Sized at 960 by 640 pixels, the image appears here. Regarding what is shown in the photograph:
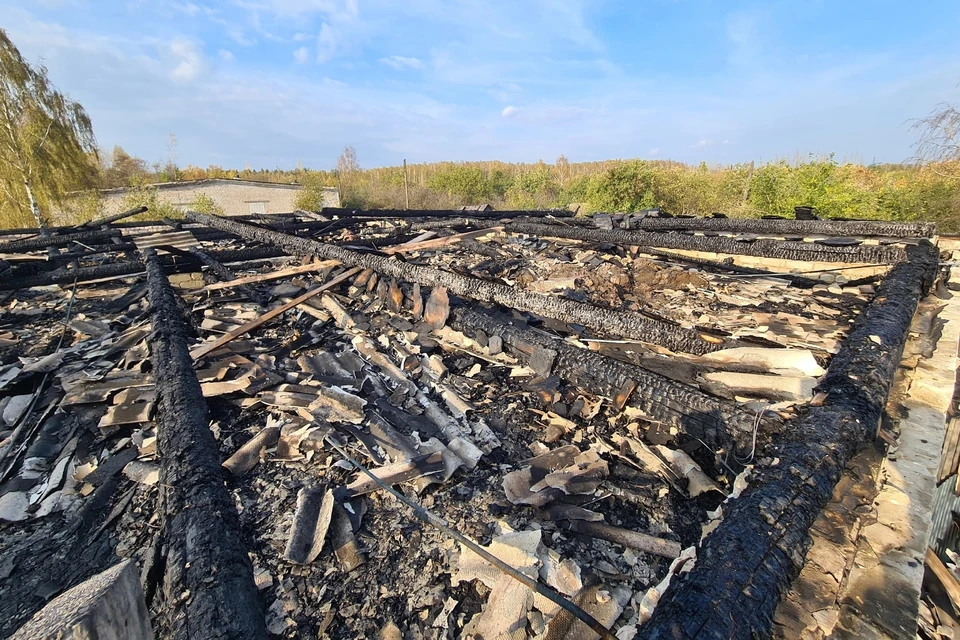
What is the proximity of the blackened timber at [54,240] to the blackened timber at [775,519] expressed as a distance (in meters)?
10.1

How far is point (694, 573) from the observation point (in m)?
1.19

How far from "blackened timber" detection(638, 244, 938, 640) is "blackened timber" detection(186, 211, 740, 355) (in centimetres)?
96

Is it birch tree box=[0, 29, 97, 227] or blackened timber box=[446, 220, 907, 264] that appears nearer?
blackened timber box=[446, 220, 907, 264]

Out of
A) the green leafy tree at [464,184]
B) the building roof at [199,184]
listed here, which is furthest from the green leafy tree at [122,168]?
the green leafy tree at [464,184]

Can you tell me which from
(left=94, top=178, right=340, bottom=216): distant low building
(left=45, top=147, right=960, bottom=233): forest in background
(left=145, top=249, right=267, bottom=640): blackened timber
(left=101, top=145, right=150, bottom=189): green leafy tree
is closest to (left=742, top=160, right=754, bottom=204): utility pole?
(left=45, top=147, right=960, bottom=233): forest in background

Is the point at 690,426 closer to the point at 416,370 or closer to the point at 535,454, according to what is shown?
the point at 535,454

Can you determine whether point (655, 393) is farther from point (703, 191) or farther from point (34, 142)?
point (34, 142)

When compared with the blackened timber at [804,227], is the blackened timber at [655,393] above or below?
below

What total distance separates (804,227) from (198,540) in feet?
30.2

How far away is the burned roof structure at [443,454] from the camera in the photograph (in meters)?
1.35

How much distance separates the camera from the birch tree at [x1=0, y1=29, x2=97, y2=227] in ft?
63.8

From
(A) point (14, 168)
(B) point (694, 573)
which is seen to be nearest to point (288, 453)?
(B) point (694, 573)

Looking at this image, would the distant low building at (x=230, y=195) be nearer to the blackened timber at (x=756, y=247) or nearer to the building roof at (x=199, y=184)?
the building roof at (x=199, y=184)

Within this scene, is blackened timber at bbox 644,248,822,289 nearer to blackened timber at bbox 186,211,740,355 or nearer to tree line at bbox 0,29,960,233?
blackened timber at bbox 186,211,740,355
